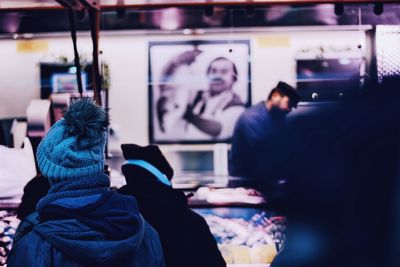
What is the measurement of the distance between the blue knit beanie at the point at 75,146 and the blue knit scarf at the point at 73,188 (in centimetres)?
2

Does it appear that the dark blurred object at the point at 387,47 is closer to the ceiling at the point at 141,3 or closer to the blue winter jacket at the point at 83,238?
the ceiling at the point at 141,3

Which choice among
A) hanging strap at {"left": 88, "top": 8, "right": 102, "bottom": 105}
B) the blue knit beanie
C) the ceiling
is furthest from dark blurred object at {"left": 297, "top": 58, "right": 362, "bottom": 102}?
the blue knit beanie

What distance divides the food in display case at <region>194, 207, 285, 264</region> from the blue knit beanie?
2.44m

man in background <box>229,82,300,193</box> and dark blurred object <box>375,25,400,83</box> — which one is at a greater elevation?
dark blurred object <box>375,25,400,83</box>

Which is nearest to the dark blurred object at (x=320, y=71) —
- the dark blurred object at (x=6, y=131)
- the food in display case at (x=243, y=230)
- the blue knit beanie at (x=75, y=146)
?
the food in display case at (x=243, y=230)

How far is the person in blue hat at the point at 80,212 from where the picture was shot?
1976 millimetres

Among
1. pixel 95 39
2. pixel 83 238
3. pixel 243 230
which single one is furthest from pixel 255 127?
pixel 83 238

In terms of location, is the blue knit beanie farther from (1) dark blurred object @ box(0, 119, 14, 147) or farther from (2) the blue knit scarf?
(1) dark blurred object @ box(0, 119, 14, 147)

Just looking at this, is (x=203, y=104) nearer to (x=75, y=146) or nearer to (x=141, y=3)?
(x=141, y=3)

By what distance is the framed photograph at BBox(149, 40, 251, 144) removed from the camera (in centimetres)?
798

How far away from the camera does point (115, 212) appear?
205 centimetres

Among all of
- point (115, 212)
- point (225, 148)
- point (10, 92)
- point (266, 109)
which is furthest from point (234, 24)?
point (115, 212)

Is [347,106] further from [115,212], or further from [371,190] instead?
[115,212]

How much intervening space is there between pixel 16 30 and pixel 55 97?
1.43 meters
